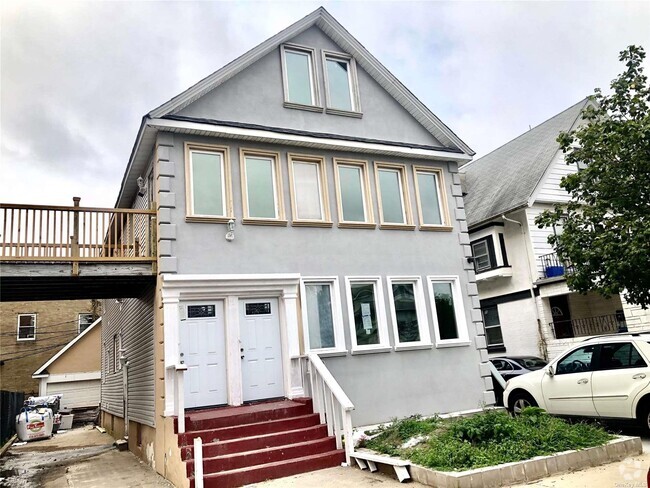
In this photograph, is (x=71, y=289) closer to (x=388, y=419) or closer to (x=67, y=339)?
(x=388, y=419)

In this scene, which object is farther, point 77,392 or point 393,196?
point 77,392

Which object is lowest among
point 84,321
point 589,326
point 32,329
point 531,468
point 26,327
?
point 531,468

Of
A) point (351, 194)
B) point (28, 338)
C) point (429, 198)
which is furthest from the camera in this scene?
point (28, 338)

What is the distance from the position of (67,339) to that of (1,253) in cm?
2532

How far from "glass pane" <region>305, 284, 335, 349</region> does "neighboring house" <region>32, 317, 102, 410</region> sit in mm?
20912

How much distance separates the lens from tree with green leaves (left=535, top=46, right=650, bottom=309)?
9258 millimetres

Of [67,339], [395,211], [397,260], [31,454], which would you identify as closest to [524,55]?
[395,211]

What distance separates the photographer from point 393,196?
12.8m

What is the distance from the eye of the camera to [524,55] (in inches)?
573

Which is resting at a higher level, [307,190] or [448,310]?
[307,190]

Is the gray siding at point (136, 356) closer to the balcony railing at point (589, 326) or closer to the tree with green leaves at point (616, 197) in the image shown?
the tree with green leaves at point (616, 197)

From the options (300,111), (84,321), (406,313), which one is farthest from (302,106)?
(84,321)

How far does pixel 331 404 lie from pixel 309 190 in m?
4.94

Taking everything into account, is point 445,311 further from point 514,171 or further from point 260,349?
point 514,171
